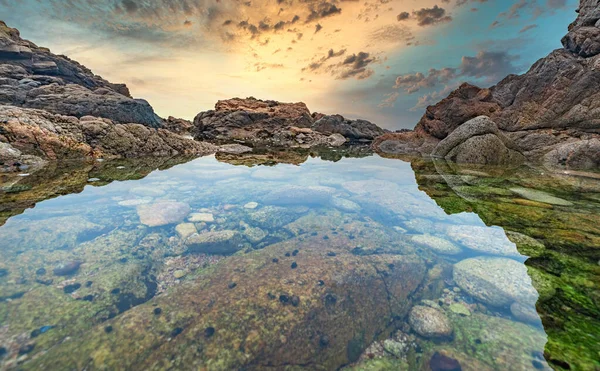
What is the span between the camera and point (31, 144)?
12922 mm

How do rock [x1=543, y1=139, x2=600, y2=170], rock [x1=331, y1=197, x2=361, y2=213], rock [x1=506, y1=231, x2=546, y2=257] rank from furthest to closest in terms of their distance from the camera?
rock [x1=543, y1=139, x2=600, y2=170] → rock [x1=331, y1=197, x2=361, y2=213] → rock [x1=506, y1=231, x2=546, y2=257]

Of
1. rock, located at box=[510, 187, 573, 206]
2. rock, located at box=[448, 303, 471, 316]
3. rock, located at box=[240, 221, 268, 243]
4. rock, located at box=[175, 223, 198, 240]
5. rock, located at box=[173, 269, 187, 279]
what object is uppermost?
rock, located at box=[510, 187, 573, 206]

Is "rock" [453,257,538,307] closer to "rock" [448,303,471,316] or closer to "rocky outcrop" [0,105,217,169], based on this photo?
"rock" [448,303,471,316]

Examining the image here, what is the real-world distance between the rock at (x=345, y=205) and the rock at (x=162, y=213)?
4.57m

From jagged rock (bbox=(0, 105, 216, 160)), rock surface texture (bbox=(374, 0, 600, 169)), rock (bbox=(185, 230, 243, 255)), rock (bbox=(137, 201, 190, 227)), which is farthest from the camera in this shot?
rock surface texture (bbox=(374, 0, 600, 169))

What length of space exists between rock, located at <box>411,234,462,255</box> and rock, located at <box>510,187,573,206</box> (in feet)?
14.9

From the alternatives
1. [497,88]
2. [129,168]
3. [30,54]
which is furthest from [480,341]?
[30,54]

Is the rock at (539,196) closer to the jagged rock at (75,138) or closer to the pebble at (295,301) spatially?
the pebble at (295,301)

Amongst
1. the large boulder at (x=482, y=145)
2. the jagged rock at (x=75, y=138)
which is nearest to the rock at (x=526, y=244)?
the large boulder at (x=482, y=145)

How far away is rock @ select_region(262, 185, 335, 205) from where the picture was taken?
337 inches

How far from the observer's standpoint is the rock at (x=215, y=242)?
17.5ft

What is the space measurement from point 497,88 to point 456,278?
105 feet

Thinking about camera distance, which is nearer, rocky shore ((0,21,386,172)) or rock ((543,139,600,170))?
rocky shore ((0,21,386,172))

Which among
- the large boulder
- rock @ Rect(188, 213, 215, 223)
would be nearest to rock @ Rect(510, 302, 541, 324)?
rock @ Rect(188, 213, 215, 223)
